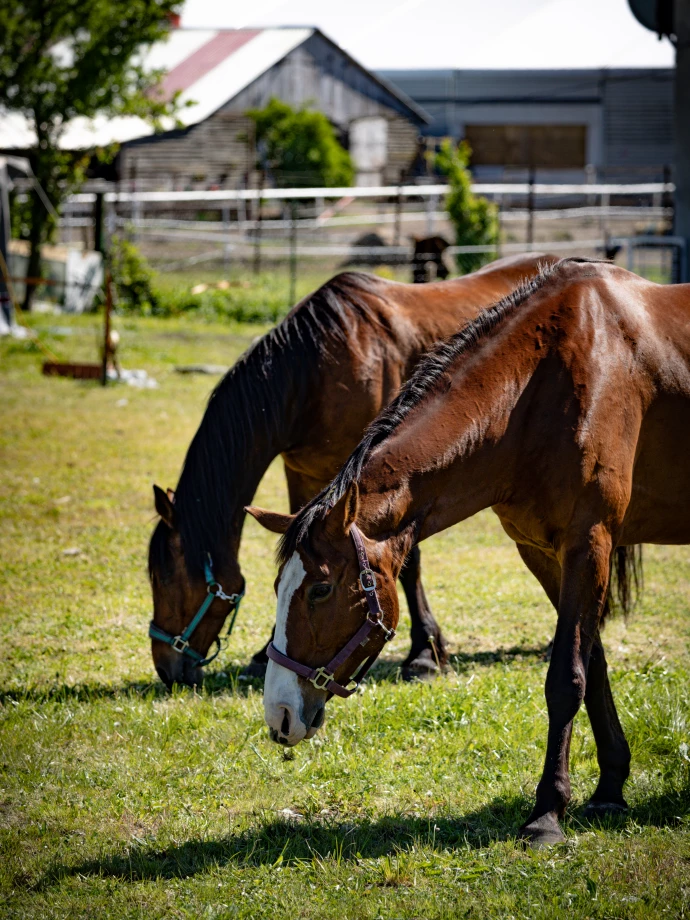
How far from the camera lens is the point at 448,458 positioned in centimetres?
333

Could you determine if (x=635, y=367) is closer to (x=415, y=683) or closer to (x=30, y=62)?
(x=415, y=683)

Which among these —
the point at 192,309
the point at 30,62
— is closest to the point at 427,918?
the point at 192,309

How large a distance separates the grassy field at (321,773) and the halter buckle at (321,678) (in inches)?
23.3

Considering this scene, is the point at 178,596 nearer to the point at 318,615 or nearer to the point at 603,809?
the point at 318,615

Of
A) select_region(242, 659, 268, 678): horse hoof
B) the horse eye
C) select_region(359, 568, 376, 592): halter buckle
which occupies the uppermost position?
select_region(359, 568, 376, 592): halter buckle

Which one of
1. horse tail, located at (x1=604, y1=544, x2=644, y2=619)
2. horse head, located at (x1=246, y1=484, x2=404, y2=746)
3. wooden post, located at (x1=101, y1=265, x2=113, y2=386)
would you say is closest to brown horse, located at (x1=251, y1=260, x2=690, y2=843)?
horse head, located at (x1=246, y1=484, x2=404, y2=746)

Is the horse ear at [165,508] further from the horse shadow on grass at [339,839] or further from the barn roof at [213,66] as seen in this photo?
the barn roof at [213,66]

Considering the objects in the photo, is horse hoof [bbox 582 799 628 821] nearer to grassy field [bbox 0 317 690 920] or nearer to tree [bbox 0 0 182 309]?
grassy field [bbox 0 317 690 920]

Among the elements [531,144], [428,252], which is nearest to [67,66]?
[428,252]

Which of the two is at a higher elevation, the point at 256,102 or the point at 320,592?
the point at 256,102

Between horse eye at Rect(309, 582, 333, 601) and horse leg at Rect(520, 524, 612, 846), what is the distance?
2.76 feet

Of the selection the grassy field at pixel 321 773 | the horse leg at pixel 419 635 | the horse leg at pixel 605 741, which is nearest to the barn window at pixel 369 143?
the grassy field at pixel 321 773

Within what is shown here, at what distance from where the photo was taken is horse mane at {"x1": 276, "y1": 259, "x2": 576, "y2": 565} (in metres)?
3.14

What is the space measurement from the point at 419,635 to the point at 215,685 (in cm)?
112
